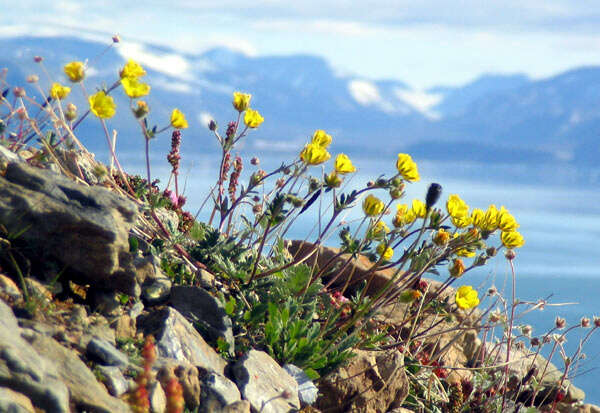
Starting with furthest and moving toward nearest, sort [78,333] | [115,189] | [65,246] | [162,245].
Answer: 1. [115,189]
2. [162,245]
3. [65,246]
4. [78,333]

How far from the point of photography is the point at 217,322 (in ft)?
11.8

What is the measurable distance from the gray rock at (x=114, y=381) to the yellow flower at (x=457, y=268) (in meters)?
1.91

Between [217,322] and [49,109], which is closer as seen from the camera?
[217,322]

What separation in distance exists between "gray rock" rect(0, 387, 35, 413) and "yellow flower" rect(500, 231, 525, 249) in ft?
8.41

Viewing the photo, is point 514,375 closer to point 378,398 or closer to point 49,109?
point 378,398

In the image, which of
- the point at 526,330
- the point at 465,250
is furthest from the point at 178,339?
the point at 526,330

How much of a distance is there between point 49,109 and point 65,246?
1072mm

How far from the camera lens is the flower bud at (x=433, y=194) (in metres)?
3.48

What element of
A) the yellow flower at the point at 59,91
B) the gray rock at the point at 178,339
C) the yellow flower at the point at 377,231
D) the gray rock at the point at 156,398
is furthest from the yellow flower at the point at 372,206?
the yellow flower at the point at 59,91

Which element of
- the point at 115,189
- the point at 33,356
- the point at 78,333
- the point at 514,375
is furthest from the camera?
the point at 514,375

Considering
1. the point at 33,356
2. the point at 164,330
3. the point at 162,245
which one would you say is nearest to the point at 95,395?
the point at 33,356

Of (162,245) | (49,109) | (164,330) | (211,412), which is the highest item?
(49,109)

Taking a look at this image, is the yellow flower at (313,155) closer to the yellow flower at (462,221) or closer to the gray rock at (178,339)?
the yellow flower at (462,221)

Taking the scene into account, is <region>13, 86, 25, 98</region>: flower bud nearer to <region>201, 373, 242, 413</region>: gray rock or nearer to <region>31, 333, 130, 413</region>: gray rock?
<region>31, 333, 130, 413</region>: gray rock
